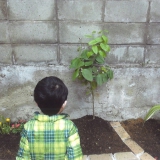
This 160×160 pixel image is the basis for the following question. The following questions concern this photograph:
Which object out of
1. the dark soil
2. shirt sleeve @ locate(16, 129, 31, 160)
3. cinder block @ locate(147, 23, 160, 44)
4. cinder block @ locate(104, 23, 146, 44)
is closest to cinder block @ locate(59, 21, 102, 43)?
cinder block @ locate(104, 23, 146, 44)

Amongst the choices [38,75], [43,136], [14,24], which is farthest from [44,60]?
[43,136]

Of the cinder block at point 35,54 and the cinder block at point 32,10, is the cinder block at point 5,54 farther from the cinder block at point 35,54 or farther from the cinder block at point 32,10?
the cinder block at point 32,10

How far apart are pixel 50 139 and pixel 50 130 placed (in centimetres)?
7

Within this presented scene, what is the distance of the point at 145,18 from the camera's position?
262 centimetres

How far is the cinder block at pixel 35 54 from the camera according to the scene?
270 centimetres

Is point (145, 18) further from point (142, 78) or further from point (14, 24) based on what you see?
point (14, 24)

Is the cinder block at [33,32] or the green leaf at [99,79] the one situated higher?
the cinder block at [33,32]

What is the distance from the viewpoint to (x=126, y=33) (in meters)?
2.66

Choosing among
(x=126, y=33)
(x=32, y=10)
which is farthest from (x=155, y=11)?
(x=32, y=10)

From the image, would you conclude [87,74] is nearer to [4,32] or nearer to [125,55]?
[125,55]

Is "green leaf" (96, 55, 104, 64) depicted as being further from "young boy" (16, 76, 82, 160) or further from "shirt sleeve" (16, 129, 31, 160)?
"shirt sleeve" (16, 129, 31, 160)

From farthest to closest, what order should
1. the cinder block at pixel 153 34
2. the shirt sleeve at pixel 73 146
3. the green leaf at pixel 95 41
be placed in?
the cinder block at pixel 153 34 < the green leaf at pixel 95 41 < the shirt sleeve at pixel 73 146

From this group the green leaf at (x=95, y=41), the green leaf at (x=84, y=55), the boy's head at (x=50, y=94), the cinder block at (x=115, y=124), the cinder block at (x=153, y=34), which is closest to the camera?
the boy's head at (x=50, y=94)

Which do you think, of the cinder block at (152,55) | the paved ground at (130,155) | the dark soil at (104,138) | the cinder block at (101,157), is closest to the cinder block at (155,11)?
the cinder block at (152,55)
